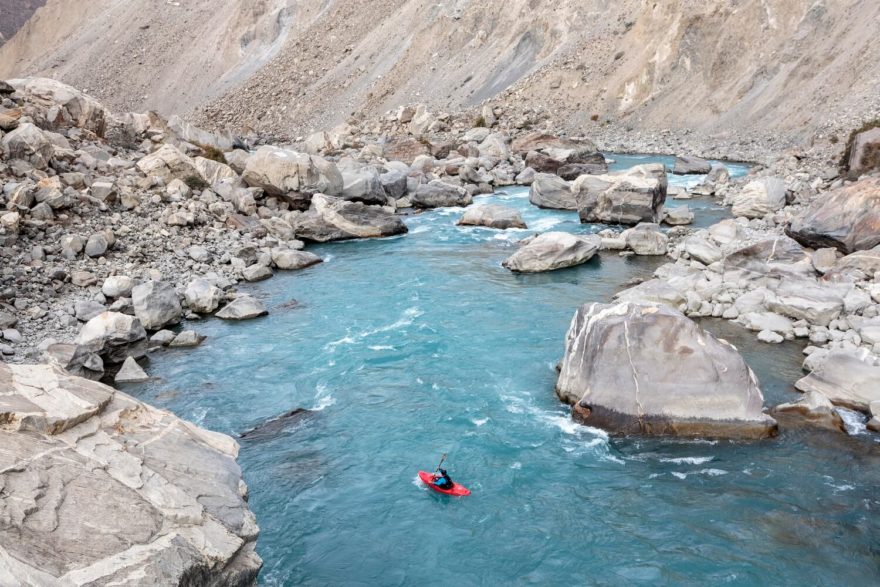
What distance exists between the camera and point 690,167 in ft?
138

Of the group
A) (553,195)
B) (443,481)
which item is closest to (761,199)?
(553,195)

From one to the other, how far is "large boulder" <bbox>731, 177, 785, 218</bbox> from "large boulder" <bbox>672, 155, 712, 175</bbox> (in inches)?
518

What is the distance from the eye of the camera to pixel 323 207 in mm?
30344

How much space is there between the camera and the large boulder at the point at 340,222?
29.8 metres

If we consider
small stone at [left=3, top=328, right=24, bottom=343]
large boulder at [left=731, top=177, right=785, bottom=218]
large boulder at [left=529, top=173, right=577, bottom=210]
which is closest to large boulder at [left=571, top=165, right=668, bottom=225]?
large boulder at [left=529, top=173, right=577, bottom=210]

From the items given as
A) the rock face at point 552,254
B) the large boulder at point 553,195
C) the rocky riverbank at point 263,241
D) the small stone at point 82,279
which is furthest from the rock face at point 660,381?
the large boulder at point 553,195

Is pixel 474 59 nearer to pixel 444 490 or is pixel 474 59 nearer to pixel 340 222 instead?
pixel 340 222

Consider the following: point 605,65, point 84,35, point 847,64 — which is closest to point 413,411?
point 847,64

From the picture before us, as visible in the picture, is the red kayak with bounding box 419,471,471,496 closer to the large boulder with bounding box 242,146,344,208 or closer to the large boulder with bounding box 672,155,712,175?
the large boulder with bounding box 242,146,344,208

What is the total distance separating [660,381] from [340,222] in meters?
19.4

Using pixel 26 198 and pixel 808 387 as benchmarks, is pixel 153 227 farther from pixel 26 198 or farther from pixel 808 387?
pixel 808 387

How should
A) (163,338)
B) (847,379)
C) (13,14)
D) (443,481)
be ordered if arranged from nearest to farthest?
1. (443,481)
2. (847,379)
3. (163,338)
4. (13,14)

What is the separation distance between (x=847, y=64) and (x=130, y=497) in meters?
51.4

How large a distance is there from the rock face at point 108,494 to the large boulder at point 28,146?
68.8 ft
